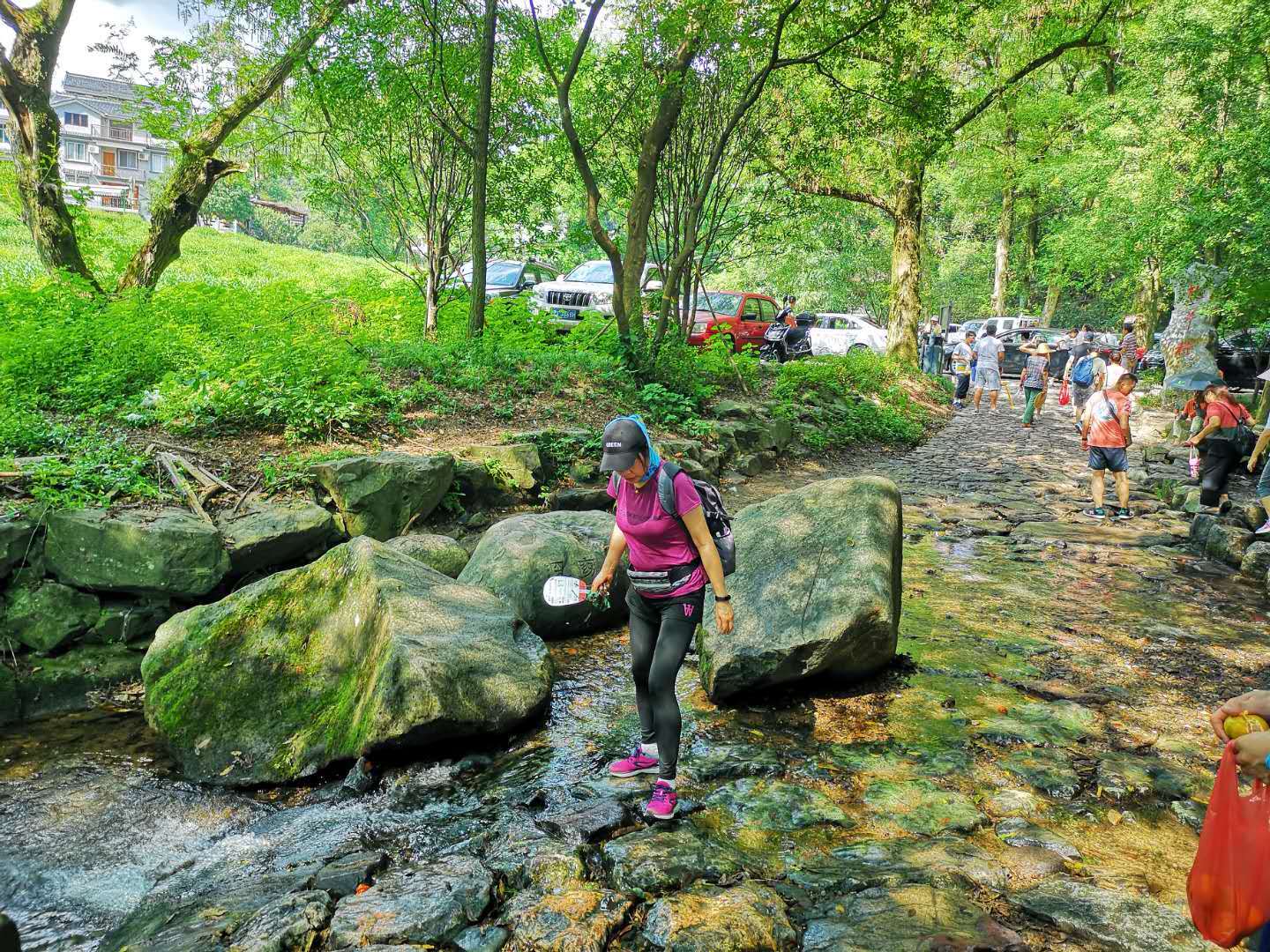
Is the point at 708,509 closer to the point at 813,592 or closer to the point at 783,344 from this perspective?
the point at 813,592

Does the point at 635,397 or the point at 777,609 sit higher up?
the point at 635,397

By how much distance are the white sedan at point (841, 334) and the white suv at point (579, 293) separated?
12.0 m

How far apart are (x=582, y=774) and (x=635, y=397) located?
822cm

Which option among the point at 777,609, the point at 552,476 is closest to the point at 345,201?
the point at 552,476

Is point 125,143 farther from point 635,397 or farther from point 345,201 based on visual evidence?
point 635,397

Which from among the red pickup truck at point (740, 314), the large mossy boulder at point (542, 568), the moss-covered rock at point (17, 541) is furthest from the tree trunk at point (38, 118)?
the red pickup truck at point (740, 314)

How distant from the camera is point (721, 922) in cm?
314

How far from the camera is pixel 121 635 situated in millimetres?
6074

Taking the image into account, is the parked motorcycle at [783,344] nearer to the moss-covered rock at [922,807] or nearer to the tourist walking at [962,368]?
the tourist walking at [962,368]

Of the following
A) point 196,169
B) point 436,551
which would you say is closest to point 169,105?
point 196,169

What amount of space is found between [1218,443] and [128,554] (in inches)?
441

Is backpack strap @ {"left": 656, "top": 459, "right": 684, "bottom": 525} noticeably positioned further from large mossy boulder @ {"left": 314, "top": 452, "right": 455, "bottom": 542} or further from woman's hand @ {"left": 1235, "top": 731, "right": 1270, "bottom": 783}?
large mossy boulder @ {"left": 314, "top": 452, "right": 455, "bottom": 542}

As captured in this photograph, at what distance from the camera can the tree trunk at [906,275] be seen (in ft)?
67.5

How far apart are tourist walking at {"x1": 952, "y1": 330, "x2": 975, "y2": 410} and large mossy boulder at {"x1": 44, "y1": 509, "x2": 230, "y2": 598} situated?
20247 millimetres
